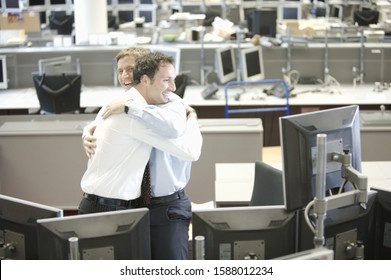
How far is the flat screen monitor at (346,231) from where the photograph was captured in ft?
8.59

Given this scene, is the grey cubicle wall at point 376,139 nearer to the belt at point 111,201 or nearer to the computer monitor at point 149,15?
the belt at point 111,201

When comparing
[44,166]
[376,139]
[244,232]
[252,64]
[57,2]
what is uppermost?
[57,2]

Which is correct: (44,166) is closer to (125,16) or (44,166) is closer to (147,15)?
(147,15)

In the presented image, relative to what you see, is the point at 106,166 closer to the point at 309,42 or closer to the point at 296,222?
the point at 296,222

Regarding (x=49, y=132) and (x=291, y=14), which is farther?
(x=291, y=14)

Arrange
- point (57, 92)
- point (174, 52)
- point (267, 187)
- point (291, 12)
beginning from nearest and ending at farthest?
point (267, 187)
point (57, 92)
point (174, 52)
point (291, 12)

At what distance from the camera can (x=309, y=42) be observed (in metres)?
7.97

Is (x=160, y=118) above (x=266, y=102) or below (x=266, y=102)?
above

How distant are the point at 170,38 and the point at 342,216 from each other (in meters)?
5.79

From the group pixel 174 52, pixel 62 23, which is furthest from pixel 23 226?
pixel 62 23

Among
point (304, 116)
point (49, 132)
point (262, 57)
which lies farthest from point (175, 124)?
point (262, 57)

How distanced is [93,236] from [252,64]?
5365 millimetres

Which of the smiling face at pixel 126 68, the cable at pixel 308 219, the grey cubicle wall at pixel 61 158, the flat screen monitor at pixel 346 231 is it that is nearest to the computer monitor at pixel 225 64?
the grey cubicle wall at pixel 61 158

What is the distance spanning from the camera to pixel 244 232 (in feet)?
8.46
